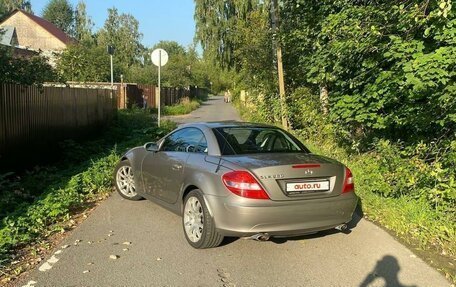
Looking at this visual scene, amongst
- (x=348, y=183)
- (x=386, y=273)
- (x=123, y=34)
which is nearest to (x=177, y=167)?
(x=348, y=183)

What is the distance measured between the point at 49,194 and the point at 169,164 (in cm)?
229

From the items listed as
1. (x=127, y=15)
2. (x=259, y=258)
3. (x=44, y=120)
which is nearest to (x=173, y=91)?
(x=44, y=120)

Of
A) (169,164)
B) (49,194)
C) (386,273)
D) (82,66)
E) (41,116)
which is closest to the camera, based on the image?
(386,273)

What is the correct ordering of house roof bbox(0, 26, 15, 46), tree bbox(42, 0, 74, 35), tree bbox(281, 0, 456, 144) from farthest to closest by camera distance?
tree bbox(42, 0, 74, 35) → house roof bbox(0, 26, 15, 46) → tree bbox(281, 0, 456, 144)

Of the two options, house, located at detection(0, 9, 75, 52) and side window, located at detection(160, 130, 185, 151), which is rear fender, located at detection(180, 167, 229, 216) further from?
house, located at detection(0, 9, 75, 52)

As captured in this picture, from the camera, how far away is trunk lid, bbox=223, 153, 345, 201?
4.99 meters

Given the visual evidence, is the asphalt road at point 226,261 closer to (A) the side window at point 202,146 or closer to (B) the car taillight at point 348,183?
(B) the car taillight at point 348,183

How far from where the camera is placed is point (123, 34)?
82.9 metres

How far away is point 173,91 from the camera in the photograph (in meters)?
44.5

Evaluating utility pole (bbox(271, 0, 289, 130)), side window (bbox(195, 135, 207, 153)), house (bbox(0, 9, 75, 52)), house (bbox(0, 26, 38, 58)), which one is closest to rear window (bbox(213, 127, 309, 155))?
side window (bbox(195, 135, 207, 153))

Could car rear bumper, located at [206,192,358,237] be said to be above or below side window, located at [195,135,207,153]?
below

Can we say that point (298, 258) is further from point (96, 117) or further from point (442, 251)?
point (96, 117)

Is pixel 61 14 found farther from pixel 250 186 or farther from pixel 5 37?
pixel 250 186

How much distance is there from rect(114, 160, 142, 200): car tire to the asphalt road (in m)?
1.43
